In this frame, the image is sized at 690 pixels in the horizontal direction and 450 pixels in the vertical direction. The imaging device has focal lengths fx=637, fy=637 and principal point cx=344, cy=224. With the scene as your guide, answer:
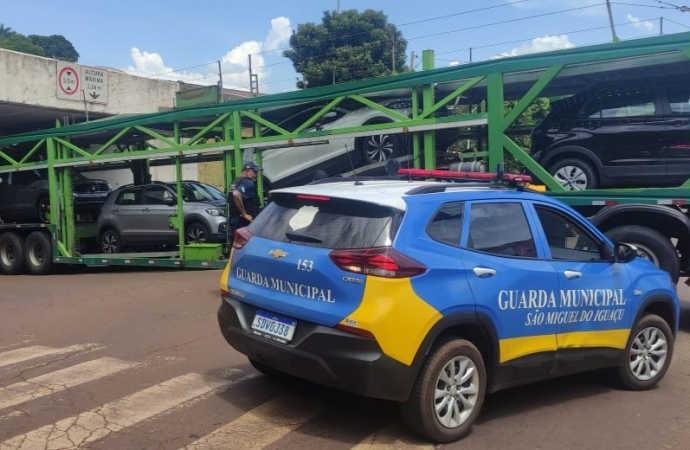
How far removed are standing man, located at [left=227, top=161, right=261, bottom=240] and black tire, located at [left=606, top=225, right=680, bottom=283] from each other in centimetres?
519

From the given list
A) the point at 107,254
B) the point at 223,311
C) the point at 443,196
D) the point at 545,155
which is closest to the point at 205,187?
the point at 107,254

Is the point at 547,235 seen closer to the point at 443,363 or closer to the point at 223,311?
the point at 443,363

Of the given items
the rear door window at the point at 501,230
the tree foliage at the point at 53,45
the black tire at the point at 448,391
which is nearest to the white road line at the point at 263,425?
the black tire at the point at 448,391

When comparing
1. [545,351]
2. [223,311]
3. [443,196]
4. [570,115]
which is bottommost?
[545,351]

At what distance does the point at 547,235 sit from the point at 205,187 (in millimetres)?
9853

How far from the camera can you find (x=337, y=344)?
3.90 meters

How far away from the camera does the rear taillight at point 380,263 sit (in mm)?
3838

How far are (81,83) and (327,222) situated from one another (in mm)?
21436

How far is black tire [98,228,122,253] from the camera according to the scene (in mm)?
14220

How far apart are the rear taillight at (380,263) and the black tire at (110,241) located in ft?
37.2

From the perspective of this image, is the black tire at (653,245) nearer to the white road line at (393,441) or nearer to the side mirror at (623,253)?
the side mirror at (623,253)

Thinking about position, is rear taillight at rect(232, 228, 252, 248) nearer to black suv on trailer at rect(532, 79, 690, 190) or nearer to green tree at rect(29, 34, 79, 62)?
black suv on trailer at rect(532, 79, 690, 190)

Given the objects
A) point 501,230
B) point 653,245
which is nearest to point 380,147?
point 653,245

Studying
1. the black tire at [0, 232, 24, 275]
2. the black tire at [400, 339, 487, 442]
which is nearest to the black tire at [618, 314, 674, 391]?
the black tire at [400, 339, 487, 442]
